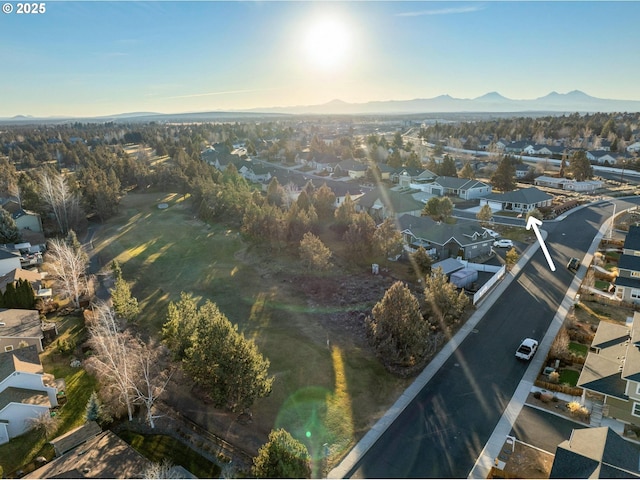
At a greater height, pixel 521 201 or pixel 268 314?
pixel 521 201

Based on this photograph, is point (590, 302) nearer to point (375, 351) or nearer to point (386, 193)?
point (375, 351)

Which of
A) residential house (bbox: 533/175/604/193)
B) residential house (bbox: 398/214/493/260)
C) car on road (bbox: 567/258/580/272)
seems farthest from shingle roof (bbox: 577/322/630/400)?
residential house (bbox: 533/175/604/193)

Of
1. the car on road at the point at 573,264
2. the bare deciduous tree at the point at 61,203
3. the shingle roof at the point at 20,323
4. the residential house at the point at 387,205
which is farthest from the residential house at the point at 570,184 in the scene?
the shingle roof at the point at 20,323

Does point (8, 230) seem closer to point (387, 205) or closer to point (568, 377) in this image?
point (387, 205)

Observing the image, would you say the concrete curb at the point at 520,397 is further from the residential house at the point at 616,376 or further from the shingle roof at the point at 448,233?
the shingle roof at the point at 448,233

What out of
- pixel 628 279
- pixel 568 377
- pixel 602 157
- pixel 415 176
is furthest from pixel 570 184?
pixel 568 377
